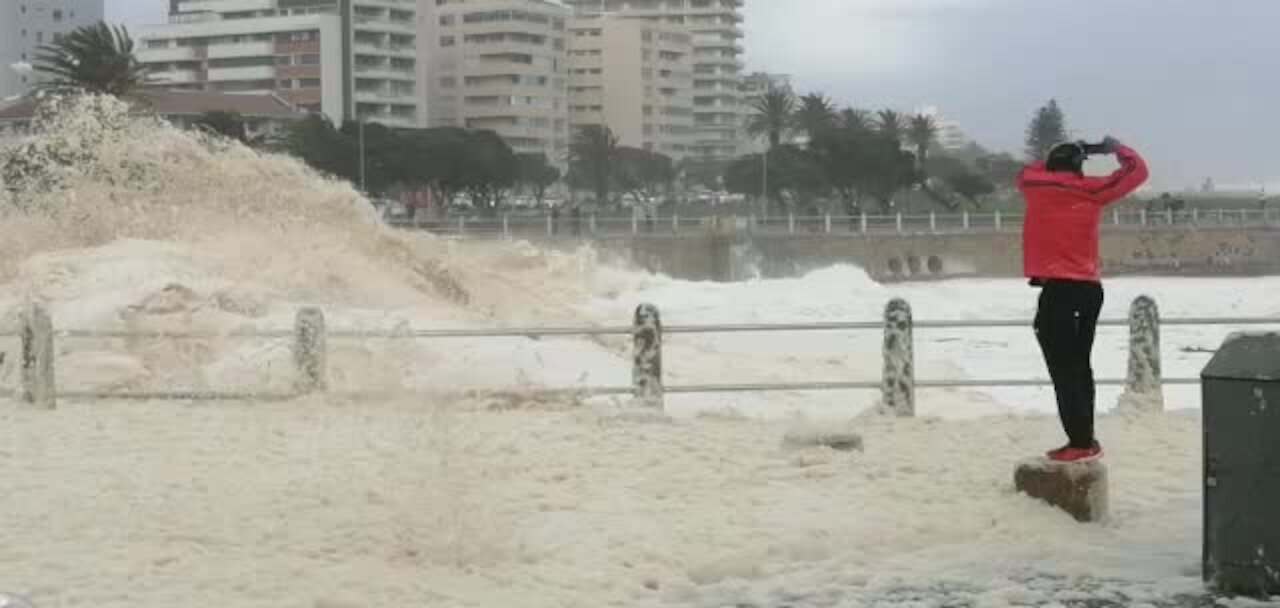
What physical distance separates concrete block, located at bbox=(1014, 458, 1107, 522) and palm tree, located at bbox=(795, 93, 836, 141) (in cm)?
10059

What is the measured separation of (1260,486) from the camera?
5543 millimetres

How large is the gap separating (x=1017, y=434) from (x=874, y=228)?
62.6 meters

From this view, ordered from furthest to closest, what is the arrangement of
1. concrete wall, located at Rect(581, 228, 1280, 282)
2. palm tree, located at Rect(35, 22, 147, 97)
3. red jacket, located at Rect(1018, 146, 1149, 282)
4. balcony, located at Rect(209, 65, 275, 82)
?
balcony, located at Rect(209, 65, 275, 82)
concrete wall, located at Rect(581, 228, 1280, 282)
palm tree, located at Rect(35, 22, 147, 97)
red jacket, located at Rect(1018, 146, 1149, 282)

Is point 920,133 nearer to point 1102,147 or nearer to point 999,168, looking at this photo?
point 999,168

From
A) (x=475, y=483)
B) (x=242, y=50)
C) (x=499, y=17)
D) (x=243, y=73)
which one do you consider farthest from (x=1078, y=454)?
(x=499, y=17)

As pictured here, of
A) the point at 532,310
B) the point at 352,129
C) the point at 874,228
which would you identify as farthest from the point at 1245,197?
the point at 532,310

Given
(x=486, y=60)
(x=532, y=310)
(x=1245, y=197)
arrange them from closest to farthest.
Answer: (x=532, y=310) → (x=1245, y=197) → (x=486, y=60)

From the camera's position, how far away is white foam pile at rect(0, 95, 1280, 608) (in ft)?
20.4

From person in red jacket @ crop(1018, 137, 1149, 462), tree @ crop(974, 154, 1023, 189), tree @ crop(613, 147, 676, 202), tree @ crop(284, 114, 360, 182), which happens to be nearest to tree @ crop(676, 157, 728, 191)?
tree @ crop(613, 147, 676, 202)

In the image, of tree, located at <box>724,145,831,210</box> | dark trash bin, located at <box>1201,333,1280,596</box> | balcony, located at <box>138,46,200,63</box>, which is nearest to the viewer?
dark trash bin, located at <box>1201,333,1280,596</box>

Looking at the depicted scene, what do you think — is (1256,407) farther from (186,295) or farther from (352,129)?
(352,129)

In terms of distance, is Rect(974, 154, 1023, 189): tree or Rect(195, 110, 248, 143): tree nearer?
Rect(195, 110, 248, 143): tree

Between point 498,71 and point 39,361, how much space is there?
107950 millimetres

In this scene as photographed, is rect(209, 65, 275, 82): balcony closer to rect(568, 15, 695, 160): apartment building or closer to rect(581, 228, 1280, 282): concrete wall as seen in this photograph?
A: rect(568, 15, 695, 160): apartment building
